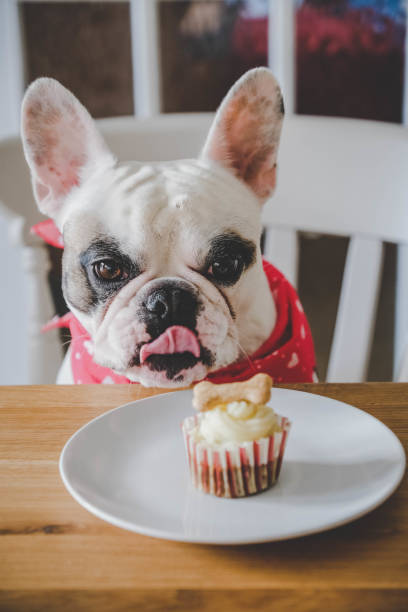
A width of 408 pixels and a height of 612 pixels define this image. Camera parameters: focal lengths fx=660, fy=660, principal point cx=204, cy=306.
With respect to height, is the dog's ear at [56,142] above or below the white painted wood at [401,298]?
above

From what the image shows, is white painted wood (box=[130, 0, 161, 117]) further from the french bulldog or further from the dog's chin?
the dog's chin

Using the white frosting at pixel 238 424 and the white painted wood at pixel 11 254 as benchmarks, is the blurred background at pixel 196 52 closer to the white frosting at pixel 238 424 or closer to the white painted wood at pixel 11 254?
the white painted wood at pixel 11 254

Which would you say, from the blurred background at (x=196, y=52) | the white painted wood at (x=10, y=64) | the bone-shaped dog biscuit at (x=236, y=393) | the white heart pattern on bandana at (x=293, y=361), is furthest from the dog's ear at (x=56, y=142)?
the white painted wood at (x=10, y=64)

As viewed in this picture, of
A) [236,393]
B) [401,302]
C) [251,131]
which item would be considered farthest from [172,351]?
[401,302]

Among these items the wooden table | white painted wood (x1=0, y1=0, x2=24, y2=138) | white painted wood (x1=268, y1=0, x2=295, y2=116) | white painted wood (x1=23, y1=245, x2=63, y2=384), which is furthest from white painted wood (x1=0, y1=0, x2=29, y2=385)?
the wooden table

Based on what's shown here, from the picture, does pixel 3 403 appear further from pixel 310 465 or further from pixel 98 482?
pixel 310 465

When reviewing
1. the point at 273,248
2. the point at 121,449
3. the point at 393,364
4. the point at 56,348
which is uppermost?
the point at 121,449

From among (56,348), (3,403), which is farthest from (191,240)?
(56,348)
